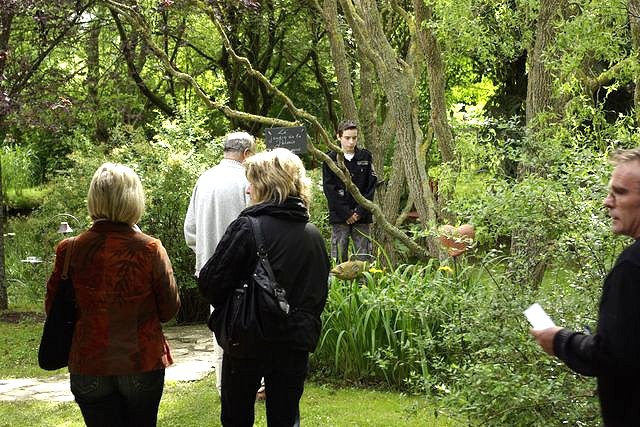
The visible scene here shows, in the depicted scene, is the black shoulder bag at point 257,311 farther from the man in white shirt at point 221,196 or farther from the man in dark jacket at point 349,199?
the man in dark jacket at point 349,199

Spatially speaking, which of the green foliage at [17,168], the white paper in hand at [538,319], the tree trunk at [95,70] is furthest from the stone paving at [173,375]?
the green foliage at [17,168]

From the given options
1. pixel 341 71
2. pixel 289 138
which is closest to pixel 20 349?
pixel 289 138

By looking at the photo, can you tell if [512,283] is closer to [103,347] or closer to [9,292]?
[103,347]

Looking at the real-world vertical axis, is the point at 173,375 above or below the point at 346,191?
below

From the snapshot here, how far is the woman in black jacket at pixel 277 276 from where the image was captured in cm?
441

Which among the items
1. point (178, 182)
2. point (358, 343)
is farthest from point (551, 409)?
point (178, 182)

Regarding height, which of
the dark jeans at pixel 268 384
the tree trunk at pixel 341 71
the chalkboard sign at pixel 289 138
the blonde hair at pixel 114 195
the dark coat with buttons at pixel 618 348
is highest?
the tree trunk at pixel 341 71

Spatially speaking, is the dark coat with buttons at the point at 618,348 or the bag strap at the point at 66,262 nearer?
the dark coat with buttons at the point at 618,348

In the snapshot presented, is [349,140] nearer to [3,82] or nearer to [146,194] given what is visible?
[146,194]

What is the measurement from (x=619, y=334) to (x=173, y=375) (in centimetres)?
579

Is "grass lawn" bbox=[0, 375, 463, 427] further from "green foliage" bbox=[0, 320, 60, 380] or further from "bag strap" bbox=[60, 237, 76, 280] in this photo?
"bag strap" bbox=[60, 237, 76, 280]

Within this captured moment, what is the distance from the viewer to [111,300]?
13.9 ft

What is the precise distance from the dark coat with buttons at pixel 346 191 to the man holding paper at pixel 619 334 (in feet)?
23.4

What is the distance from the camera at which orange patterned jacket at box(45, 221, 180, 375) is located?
13.8 ft
